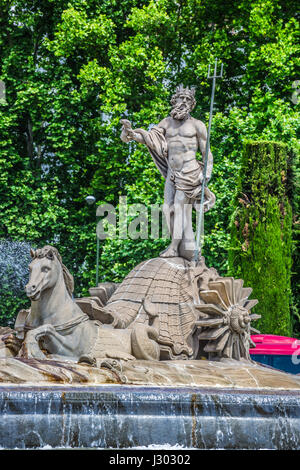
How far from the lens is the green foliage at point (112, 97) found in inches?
890

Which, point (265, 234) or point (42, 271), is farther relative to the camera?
point (265, 234)

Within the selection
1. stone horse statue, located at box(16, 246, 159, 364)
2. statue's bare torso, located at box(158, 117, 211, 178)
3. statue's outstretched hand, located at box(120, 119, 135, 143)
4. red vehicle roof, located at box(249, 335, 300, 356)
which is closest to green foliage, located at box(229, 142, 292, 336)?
red vehicle roof, located at box(249, 335, 300, 356)

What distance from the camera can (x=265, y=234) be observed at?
1905 cm

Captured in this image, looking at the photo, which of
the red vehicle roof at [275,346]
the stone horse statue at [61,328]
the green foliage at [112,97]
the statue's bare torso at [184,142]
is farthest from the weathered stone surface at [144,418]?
the green foliage at [112,97]

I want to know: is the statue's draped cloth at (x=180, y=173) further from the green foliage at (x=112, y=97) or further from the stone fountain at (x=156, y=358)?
the green foliage at (x=112, y=97)

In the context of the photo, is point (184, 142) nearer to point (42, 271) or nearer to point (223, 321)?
point (223, 321)

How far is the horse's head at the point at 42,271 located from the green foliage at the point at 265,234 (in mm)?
9383

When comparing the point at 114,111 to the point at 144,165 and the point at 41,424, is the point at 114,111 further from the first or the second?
the point at 41,424

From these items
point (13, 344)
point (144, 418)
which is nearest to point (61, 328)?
point (13, 344)

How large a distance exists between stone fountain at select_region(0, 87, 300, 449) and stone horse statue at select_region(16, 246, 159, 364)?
1 cm

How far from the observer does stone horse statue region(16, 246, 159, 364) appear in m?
9.29

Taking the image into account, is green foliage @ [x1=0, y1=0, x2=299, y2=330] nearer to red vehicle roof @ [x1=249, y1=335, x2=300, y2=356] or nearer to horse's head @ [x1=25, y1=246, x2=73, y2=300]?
red vehicle roof @ [x1=249, y1=335, x2=300, y2=356]

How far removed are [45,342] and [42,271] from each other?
851 mm

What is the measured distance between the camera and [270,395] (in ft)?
26.3
